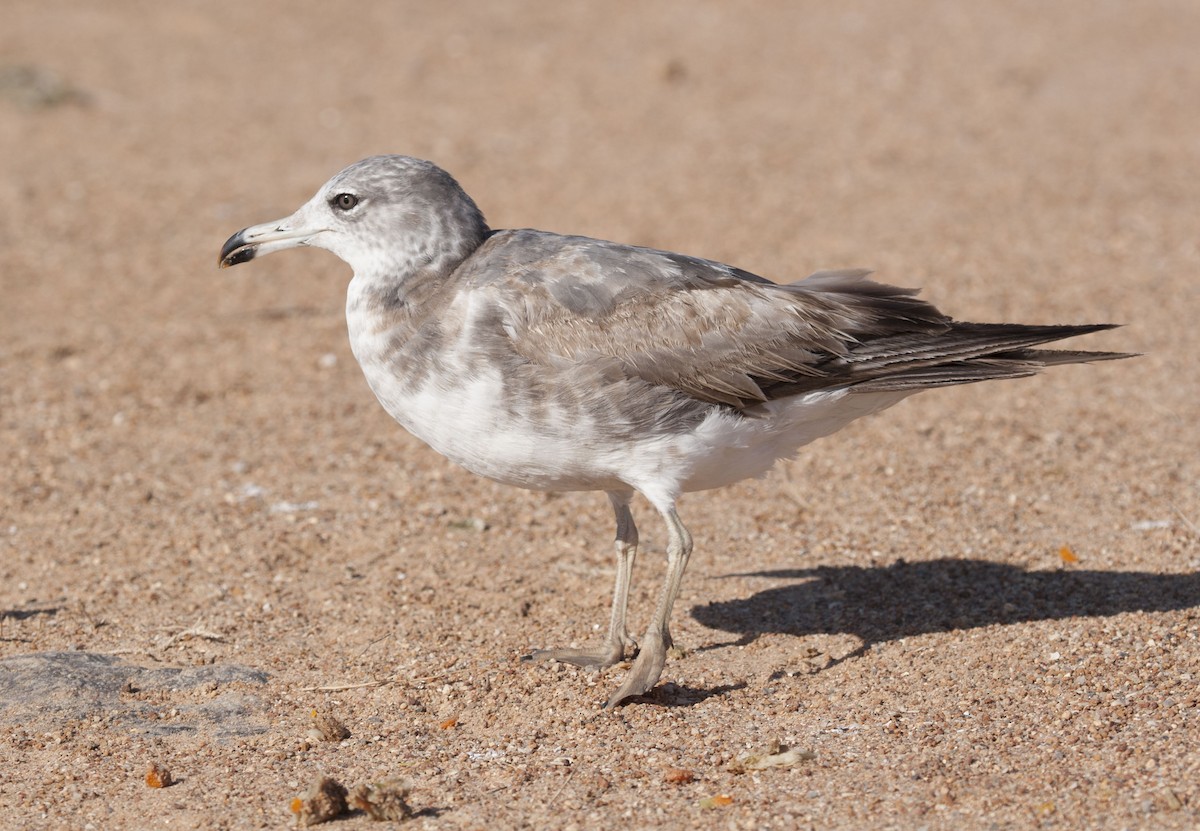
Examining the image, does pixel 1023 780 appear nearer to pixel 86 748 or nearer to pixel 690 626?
pixel 690 626

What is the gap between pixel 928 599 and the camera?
6516 mm

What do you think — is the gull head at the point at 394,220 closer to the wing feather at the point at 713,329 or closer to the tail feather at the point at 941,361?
the wing feather at the point at 713,329

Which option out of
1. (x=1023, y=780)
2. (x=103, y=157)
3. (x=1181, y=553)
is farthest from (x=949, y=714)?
(x=103, y=157)

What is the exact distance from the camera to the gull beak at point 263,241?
5.96 metres

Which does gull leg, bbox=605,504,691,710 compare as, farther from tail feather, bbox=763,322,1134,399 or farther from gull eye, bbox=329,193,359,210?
gull eye, bbox=329,193,359,210

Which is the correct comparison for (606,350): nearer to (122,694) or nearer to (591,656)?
(591,656)

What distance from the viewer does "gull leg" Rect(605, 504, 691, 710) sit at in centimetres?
557

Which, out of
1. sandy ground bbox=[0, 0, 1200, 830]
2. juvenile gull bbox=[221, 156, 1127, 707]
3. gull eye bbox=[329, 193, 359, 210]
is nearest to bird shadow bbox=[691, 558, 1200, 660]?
sandy ground bbox=[0, 0, 1200, 830]

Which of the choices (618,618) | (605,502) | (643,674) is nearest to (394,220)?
(618,618)

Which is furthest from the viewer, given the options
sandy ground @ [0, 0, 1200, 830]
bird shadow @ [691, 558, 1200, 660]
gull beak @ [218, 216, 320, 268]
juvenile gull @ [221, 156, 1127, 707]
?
bird shadow @ [691, 558, 1200, 660]

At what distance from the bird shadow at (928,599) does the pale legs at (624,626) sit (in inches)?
19.2

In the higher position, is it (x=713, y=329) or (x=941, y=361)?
(x=713, y=329)

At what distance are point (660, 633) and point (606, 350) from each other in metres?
1.15

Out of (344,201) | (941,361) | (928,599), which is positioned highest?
(344,201)
